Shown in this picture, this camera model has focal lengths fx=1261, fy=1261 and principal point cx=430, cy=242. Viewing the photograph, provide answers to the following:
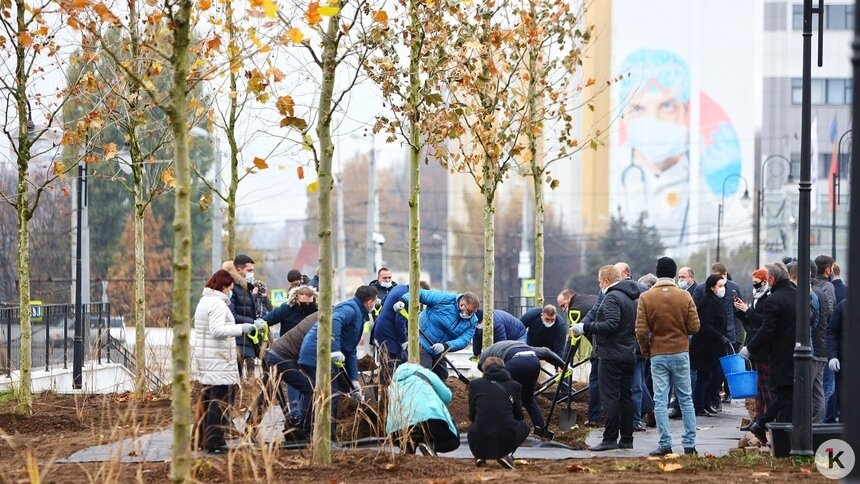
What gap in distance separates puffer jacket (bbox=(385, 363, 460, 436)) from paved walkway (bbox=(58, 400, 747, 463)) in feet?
0.98

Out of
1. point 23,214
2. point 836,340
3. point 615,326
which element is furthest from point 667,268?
point 23,214

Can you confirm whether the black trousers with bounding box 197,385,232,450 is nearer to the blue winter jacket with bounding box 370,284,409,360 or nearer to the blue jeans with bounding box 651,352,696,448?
the blue winter jacket with bounding box 370,284,409,360

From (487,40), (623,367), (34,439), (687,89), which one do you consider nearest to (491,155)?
(487,40)

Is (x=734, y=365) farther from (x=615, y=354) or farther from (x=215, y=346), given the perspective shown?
(x=215, y=346)

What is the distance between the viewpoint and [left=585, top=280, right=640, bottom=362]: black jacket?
1248 centimetres

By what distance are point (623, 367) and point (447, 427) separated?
7.98 feet

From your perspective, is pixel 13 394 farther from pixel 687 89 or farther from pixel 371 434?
pixel 687 89

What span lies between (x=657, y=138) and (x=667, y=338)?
3564 inches

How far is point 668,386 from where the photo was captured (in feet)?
39.3

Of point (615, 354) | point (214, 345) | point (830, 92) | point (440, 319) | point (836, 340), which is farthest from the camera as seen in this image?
point (830, 92)

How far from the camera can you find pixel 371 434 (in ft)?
40.7

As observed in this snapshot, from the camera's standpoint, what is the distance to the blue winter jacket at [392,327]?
1530 cm

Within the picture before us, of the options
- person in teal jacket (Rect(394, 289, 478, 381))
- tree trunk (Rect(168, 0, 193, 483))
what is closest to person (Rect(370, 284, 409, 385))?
person in teal jacket (Rect(394, 289, 478, 381))

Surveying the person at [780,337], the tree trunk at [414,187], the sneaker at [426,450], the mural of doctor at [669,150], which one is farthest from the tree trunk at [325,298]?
the mural of doctor at [669,150]
